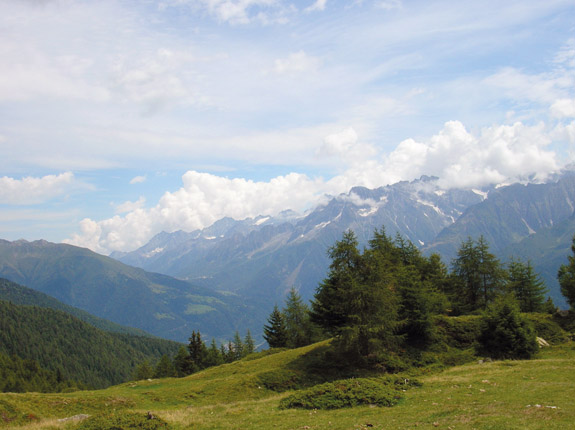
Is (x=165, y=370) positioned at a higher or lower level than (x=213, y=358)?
lower

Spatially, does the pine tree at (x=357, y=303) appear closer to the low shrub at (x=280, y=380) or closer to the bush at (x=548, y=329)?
the low shrub at (x=280, y=380)

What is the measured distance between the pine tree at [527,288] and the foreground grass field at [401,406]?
2886 cm

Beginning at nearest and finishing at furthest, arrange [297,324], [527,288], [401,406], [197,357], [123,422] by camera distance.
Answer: [123,422] → [401,406] → [527,288] → [297,324] → [197,357]

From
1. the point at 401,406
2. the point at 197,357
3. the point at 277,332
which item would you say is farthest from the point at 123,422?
the point at 197,357

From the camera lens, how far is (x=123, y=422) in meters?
21.4

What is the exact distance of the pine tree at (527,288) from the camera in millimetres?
64875

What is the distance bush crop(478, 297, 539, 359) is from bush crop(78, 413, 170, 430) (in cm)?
3621

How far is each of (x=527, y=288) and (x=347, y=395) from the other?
56860 millimetres

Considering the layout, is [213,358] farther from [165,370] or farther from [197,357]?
[165,370]

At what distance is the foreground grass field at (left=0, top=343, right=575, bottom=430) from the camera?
1852 centimetres

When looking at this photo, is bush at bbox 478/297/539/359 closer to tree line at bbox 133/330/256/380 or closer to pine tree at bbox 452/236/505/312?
pine tree at bbox 452/236/505/312

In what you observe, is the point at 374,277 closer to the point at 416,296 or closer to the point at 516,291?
the point at 416,296

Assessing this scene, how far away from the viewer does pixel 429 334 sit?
148 ft

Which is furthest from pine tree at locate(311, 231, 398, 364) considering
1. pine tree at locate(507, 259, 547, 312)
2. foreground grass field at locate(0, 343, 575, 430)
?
pine tree at locate(507, 259, 547, 312)
